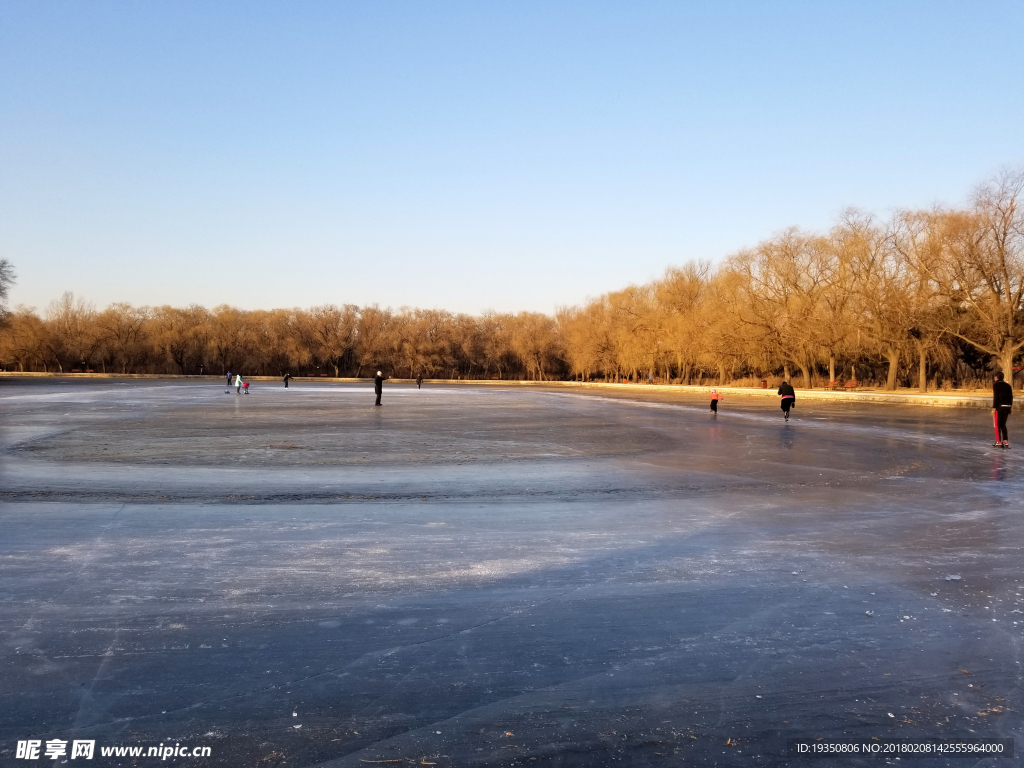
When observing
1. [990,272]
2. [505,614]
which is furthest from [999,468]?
[990,272]

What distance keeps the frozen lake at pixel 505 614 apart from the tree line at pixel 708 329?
3982 centimetres

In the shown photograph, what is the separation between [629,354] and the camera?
73062mm

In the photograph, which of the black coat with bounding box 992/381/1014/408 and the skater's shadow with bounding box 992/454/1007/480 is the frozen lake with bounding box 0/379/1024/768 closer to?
the skater's shadow with bounding box 992/454/1007/480

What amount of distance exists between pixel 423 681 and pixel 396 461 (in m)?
10.0

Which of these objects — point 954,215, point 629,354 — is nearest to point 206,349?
point 629,354

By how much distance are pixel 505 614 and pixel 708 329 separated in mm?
57414

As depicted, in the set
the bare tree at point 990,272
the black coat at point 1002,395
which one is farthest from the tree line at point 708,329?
the black coat at point 1002,395

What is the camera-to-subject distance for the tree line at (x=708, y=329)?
4566 cm

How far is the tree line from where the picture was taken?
45656 millimetres

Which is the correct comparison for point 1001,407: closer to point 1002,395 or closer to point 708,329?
point 1002,395

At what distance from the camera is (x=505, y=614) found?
5.03 m

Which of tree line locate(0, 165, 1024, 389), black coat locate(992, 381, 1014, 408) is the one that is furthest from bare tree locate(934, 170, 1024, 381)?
black coat locate(992, 381, 1014, 408)

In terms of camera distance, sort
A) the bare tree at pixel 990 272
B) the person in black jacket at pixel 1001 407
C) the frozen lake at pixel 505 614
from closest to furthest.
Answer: the frozen lake at pixel 505 614 → the person in black jacket at pixel 1001 407 → the bare tree at pixel 990 272

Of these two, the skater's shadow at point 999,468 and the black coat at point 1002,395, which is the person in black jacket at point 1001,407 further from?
the skater's shadow at point 999,468
